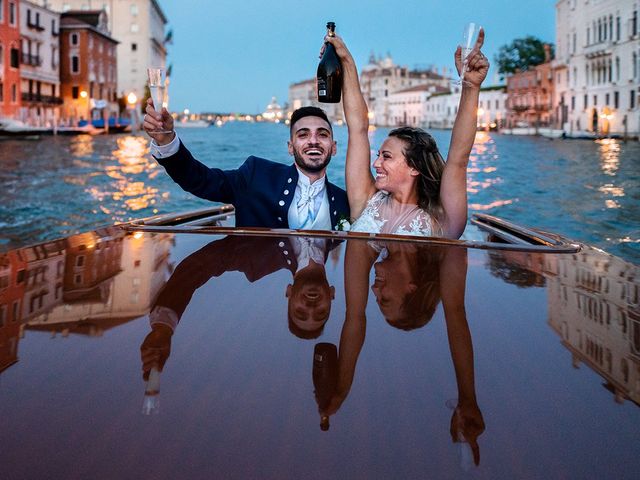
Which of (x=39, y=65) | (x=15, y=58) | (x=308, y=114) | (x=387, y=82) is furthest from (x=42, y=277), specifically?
(x=387, y=82)

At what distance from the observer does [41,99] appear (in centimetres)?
2905

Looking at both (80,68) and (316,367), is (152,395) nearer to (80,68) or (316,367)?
(316,367)

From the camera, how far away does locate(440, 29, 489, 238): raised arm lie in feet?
6.61

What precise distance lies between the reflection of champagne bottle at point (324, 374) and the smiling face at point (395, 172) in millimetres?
1425

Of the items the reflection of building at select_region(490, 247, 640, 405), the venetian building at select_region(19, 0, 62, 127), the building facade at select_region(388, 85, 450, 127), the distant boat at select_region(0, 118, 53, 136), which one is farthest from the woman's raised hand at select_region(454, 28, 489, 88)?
the building facade at select_region(388, 85, 450, 127)

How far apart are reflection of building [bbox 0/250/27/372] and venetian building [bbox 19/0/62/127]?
27690 millimetres

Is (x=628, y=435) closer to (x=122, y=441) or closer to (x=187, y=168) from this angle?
(x=122, y=441)

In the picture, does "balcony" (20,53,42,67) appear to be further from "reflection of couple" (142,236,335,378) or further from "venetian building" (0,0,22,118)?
"reflection of couple" (142,236,335,378)

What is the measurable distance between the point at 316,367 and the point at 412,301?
1.10ft

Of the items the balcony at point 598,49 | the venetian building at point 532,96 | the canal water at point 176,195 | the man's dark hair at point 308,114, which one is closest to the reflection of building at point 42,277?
the man's dark hair at point 308,114

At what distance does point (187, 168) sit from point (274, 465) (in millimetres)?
1937

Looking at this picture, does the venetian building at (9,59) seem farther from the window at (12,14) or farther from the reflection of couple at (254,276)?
the reflection of couple at (254,276)

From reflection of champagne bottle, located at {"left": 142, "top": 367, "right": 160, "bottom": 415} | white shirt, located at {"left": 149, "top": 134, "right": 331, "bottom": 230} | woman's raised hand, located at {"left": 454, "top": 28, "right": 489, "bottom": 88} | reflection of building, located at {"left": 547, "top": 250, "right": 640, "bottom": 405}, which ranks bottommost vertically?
reflection of champagne bottle, located at {"left": 142, "top": 367, "right": 160, "bottom": 415}

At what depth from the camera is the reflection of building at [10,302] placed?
0.97m
